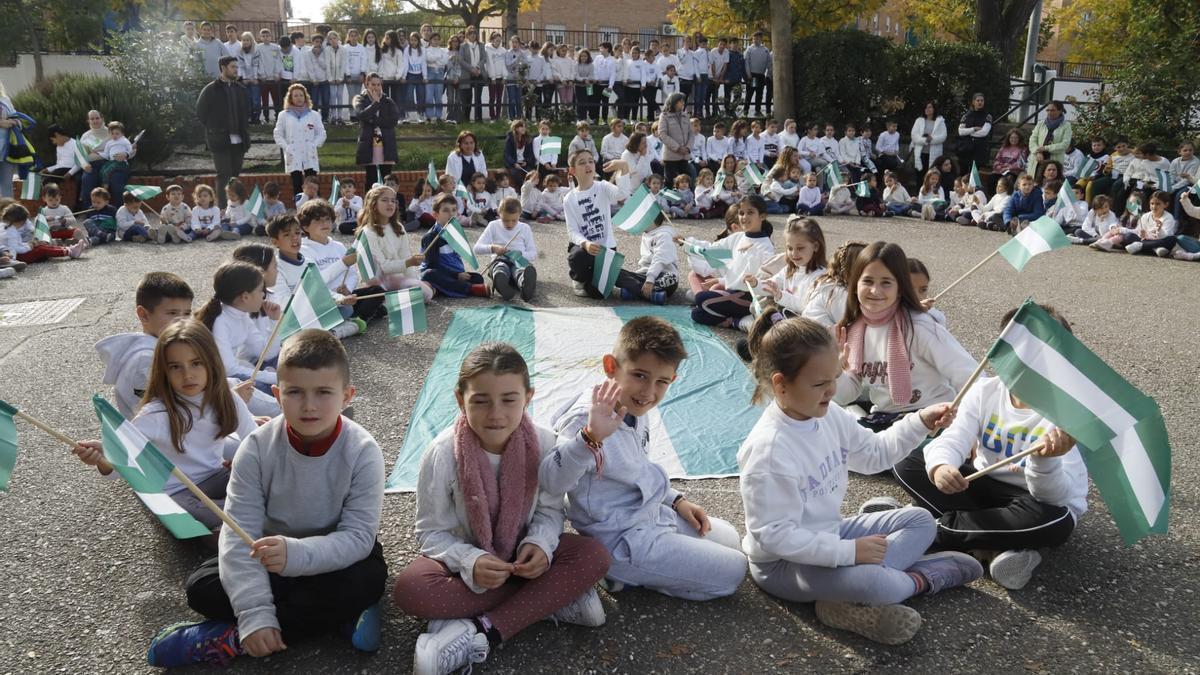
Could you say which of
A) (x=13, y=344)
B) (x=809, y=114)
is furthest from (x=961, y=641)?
(x=809, y=114)

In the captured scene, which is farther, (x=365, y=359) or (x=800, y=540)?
(x=365, y=359)

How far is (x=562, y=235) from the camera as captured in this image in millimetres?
10875

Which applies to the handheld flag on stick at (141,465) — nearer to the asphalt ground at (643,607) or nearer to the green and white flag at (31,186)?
the asphalt ground at (643,607)

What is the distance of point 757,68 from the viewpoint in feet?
59.3

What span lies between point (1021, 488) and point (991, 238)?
9038mm

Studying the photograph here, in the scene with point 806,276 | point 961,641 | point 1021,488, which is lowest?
point 961,641

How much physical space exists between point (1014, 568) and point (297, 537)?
2.40 metres

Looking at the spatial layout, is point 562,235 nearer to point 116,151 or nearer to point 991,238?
point 991,238

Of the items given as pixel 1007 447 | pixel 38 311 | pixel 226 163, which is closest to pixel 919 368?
pixel 1007 447

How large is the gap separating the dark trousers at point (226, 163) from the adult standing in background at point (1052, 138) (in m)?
11.6

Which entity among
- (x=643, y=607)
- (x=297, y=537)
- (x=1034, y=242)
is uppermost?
(x=1034, y=242)

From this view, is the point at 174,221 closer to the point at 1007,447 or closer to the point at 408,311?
the point at 408,311

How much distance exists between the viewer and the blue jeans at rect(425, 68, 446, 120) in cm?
1638

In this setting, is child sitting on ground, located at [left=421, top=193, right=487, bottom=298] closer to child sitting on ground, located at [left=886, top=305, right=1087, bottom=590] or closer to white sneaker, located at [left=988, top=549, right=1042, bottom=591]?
child sitting on ground, located at [left=886, top=305, right=1087, bottom=590]
